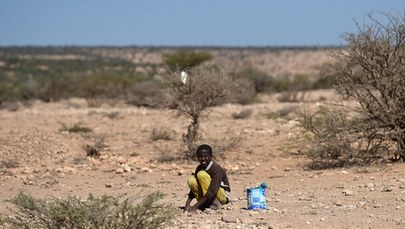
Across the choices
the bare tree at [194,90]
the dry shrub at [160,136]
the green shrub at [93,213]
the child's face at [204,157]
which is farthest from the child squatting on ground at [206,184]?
the dry shrub at [160,136]

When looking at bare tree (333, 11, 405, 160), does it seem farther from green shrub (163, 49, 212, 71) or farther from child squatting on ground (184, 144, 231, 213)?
green shrub (163, 49, 212, 71)

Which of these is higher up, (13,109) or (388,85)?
(388,85)

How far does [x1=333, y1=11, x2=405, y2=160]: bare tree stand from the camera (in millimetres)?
12148

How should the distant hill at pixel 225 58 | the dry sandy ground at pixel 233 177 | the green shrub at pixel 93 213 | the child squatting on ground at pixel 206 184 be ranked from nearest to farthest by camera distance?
the green shrub at pixel 93 213 → the dry sandy ground at pixel 233 177 → the child squatting on ground at pixel 206 184 → the distant hill at pixel 225 58

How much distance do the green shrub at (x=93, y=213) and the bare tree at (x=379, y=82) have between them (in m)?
6.01

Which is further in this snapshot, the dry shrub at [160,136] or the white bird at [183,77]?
the dry shrub at [160,136]

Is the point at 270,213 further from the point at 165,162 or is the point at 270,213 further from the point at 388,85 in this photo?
the point at 165,162

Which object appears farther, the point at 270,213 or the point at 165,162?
the point at 165,162

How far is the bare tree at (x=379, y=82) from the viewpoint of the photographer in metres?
12.1

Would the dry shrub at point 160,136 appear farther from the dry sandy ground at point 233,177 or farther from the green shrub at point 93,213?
the green shrub at point 93,213

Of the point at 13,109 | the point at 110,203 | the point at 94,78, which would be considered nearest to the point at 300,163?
the point at 110,203

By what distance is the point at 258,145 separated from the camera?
53.4 feet

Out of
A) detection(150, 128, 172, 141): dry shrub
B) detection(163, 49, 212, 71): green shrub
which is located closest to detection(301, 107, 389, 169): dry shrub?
detection(150, 128, 172, 141): dry shrub

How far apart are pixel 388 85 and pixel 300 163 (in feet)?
7.19
